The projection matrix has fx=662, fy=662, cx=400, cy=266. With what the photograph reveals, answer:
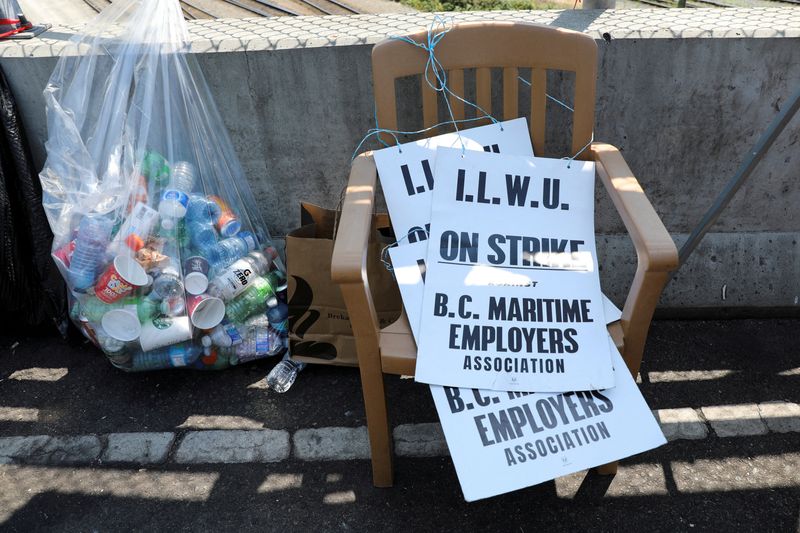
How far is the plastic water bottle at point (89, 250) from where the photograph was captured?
2.67 meters

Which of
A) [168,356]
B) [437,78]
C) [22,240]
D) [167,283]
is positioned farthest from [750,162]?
[22,240]

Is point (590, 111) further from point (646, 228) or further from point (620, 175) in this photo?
point (646, 228)

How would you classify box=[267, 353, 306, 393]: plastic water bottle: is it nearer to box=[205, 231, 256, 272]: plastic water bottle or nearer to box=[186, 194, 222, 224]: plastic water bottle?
box=[205, 231, 256, 272]: plastic water bottle

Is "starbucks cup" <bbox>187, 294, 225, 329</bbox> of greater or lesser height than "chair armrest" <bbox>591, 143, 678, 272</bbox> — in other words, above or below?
below

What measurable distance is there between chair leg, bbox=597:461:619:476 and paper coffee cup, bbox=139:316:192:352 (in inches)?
66.1

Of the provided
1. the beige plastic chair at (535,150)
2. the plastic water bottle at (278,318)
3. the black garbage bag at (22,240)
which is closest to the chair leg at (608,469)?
the beige plastic chair at (535,150)

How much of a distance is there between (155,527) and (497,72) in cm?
218

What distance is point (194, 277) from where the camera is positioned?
272 cm

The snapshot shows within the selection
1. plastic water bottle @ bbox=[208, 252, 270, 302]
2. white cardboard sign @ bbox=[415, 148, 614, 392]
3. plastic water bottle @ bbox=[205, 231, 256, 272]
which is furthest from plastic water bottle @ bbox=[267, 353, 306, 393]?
white cardboard sign @ bbox=[415, 148, 614, 392]

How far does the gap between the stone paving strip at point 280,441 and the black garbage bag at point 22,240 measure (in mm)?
658

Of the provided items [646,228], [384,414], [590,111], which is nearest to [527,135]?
[590,111]

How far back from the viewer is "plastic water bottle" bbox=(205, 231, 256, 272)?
9.21 ft

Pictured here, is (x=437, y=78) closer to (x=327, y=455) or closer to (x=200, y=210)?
(x=200, y=210)

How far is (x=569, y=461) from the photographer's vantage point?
6.28 ft
